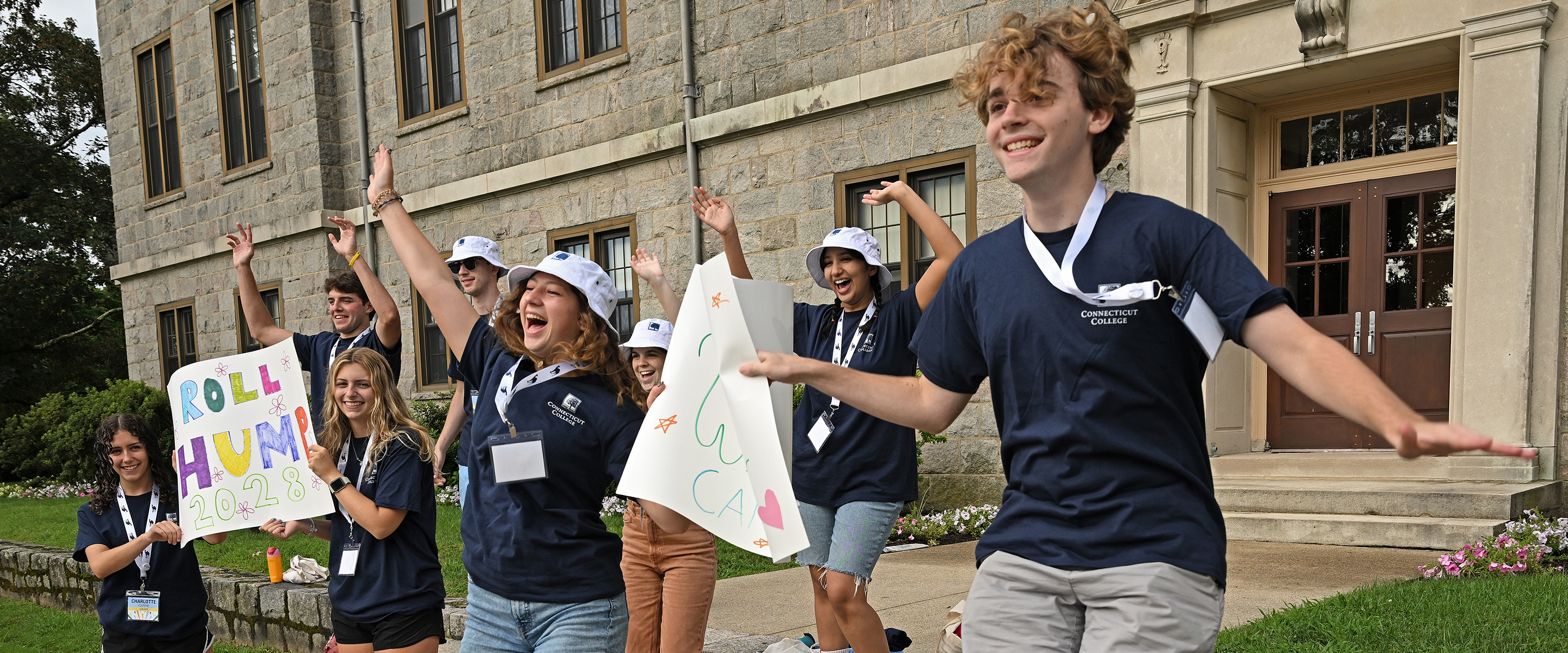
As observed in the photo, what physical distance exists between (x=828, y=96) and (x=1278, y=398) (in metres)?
4.81

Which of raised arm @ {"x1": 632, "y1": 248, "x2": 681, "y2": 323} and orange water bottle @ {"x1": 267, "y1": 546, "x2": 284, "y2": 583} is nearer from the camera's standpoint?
raised arm @ {"x1": 632, "y1": 248, "x2": 681, "y2": 323}

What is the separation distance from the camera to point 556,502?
302cm

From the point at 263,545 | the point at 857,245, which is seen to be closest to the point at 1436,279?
the point at 857,245

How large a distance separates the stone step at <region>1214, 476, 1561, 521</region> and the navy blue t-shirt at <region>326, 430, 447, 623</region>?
19.3 ft

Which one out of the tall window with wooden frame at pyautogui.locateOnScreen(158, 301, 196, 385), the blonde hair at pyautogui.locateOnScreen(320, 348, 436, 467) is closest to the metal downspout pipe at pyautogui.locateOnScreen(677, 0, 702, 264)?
the blonde hair at pyautogui.locateOnScreen(320, 348, 436, 467)

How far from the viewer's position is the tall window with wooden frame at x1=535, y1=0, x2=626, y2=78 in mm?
12734

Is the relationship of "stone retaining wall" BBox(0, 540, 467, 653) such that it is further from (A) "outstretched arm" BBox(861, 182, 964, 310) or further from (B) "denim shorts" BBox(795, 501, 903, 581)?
(A) "outstretched arm" BBox(861, 182, 964, 310)

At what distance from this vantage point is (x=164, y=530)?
15.3 feet

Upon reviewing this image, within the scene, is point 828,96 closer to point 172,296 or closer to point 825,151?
point 825,151

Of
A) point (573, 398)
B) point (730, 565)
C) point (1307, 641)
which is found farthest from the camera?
point (730, 565)

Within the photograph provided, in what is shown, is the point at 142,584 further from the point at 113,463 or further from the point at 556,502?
the point at 556,502

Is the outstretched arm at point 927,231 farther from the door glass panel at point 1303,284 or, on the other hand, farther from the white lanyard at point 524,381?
the door glass panel at point 1303,284

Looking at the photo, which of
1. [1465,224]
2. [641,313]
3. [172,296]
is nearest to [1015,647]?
[1465,224]

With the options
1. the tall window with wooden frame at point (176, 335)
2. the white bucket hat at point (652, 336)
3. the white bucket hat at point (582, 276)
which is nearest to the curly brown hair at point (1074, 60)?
the white bucket hat at point (582, 276)
